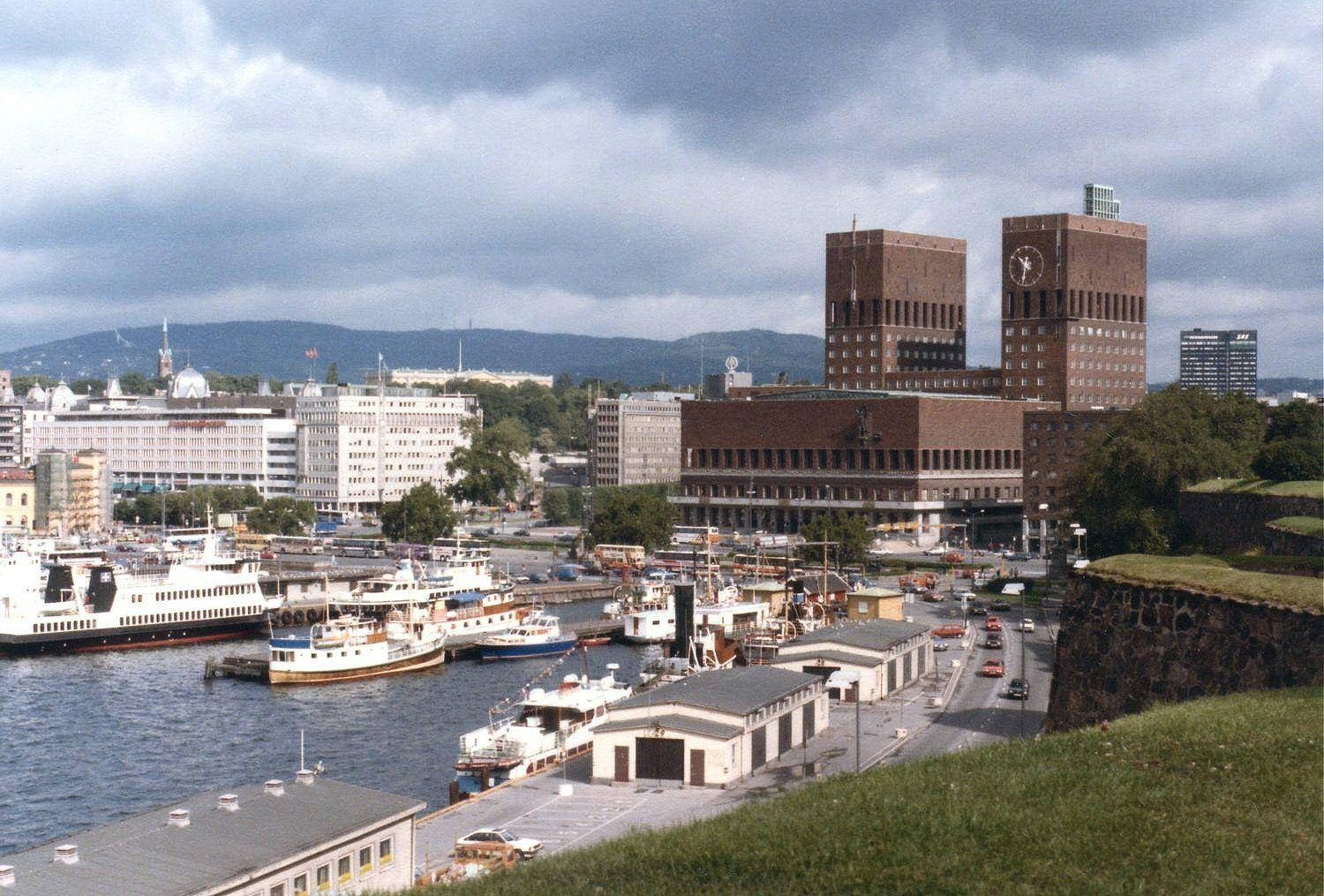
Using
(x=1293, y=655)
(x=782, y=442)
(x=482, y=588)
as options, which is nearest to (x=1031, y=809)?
(x=1293, y=655)

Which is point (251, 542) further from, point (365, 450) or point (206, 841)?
point (206, 841)

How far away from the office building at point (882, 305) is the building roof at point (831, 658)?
387ft

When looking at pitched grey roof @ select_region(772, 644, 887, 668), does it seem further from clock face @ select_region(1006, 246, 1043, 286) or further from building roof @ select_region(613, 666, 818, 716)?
clock face @ select_region(1006, 246, 1043, 286)

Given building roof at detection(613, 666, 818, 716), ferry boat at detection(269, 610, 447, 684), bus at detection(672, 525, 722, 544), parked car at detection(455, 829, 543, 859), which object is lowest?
ferry boat at detection(269, 610, 447, 684)

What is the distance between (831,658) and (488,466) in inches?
5049

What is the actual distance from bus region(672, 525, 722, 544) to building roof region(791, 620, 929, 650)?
6779cm

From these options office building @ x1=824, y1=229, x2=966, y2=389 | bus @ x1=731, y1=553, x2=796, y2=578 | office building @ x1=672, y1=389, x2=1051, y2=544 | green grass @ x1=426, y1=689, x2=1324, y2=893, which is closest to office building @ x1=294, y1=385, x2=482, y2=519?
office building @ x1=672, y1=389, x2=1051, y2=544

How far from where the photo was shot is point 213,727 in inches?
2479

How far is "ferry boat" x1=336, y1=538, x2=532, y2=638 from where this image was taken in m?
89.6

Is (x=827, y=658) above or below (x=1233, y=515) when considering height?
below

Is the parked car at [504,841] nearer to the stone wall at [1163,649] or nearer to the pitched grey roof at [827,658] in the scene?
the stone wall at [1163,649]

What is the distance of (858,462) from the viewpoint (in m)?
148

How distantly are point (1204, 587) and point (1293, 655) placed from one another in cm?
298

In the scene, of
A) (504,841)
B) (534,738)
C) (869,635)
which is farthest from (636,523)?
(504,841)
